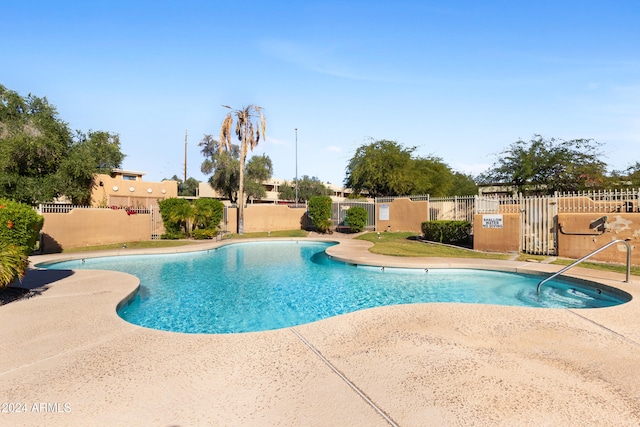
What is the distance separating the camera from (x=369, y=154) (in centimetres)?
3481

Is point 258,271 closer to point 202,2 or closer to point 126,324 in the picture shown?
point 126,324

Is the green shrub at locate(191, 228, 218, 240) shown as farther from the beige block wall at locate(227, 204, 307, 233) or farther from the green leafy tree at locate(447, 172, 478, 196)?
the green leafy tree at locate(447, 172, 478, 196)

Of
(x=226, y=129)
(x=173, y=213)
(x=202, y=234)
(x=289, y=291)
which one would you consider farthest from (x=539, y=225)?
(x=226, y=129)

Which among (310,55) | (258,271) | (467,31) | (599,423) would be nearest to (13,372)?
(599,423)

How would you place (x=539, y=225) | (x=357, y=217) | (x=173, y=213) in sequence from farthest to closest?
(x=357, y=217) < (x=173, y=213) < (x=539, y=225)

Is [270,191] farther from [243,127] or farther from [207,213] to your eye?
[207,213]

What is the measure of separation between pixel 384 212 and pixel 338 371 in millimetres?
22786

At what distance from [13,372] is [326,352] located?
12.1 ft

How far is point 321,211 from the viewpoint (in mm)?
25562

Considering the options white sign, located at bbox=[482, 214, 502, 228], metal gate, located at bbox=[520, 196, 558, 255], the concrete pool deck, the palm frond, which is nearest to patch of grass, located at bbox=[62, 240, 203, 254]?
the palm frond

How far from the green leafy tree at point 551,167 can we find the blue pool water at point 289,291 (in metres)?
23.1

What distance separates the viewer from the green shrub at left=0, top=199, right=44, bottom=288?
23.2 feet

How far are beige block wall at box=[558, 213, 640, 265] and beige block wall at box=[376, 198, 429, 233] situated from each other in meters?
10.1

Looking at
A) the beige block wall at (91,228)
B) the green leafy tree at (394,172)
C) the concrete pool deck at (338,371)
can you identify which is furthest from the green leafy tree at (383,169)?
the concrete pool deck at (338,371)
